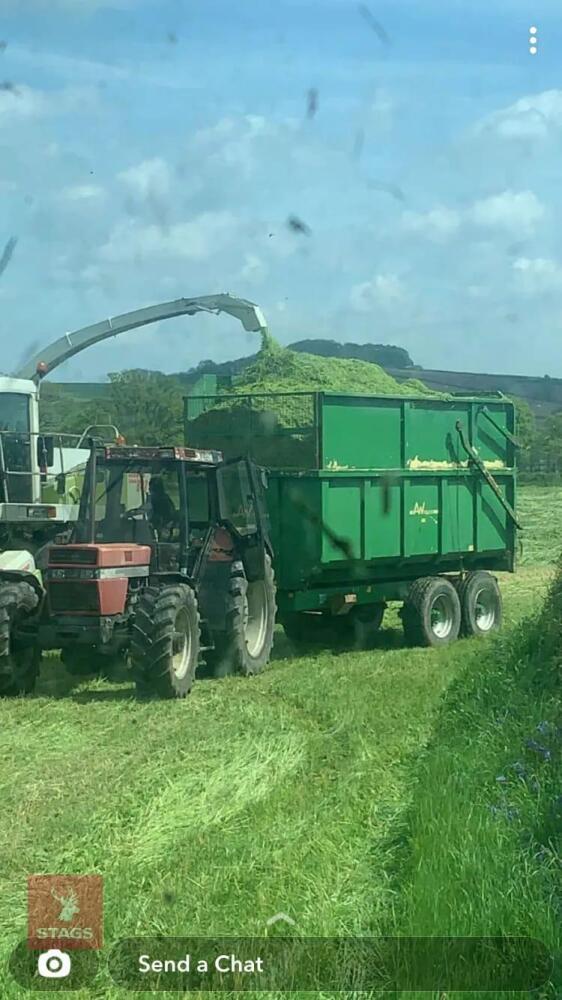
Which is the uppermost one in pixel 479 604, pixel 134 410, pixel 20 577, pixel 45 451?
pixel 134 410

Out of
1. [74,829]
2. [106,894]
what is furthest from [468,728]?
[106,894]

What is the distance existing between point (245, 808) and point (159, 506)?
463cm

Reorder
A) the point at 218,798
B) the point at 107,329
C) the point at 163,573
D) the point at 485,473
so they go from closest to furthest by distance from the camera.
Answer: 1. the point at 218,798
2. the point at 163,573
3. the point at 485,473
4. the point at 107,329

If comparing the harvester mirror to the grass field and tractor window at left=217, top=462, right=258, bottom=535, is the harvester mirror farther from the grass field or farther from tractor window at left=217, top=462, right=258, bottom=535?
the grass field

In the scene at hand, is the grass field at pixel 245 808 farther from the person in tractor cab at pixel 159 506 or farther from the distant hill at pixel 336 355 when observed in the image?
the distant hill at pixel 336 355

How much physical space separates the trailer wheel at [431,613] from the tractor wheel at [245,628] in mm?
2167

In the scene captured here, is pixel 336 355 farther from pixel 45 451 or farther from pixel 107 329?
pixel 107 329

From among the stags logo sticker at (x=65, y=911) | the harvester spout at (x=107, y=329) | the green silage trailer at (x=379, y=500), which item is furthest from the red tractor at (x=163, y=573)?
the harvester spout at (x=107, y=329)

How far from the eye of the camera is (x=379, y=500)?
42.7 feet

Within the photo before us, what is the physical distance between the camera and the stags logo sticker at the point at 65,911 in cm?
493

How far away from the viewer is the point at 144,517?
10.9 m

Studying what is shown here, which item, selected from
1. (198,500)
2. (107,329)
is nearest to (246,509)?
(198,500)

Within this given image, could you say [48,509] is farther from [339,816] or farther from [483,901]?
[483,901]

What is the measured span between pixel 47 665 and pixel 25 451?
3.49 meters
